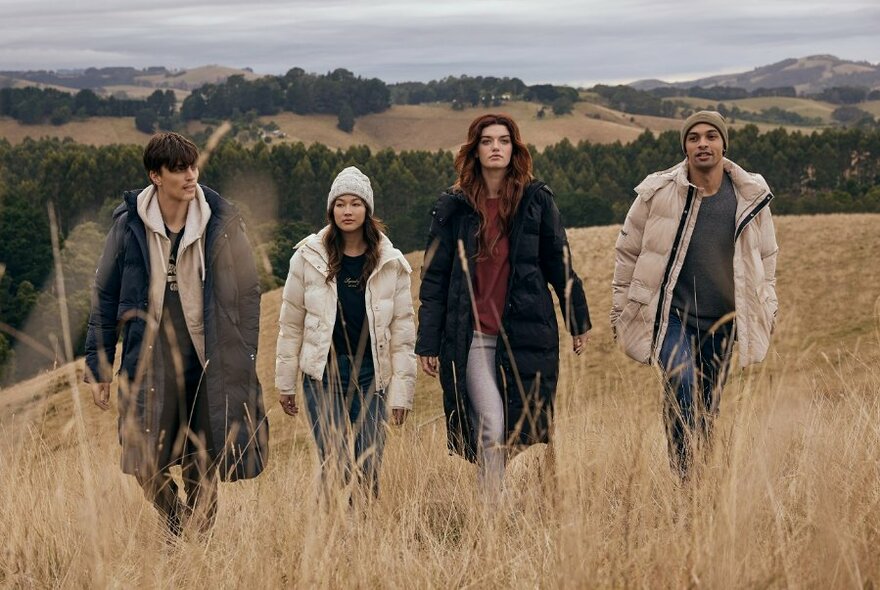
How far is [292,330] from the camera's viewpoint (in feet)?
14.0

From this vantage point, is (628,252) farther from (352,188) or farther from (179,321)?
(179,321)

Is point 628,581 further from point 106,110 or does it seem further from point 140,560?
point 106,110

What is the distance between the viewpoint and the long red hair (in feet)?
13.3

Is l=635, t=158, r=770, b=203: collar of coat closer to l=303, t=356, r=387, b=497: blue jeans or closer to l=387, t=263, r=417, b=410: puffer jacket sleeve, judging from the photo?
l=387, t=263, r=417, b=410: puffer jacket sleeve

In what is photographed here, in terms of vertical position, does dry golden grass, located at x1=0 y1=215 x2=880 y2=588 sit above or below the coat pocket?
below

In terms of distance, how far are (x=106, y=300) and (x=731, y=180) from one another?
9.29 ft

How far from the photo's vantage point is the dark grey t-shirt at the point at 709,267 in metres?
4.37

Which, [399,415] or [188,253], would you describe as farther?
[399,415]

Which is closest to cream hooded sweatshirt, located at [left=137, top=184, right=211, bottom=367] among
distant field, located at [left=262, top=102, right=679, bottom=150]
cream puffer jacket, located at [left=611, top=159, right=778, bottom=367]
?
cream puffer jacket, located at [left=611, top=159, right=778, bottom=367]

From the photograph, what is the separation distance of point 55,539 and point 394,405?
4.95 ft

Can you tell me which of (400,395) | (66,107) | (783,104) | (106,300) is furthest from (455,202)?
(783,104)

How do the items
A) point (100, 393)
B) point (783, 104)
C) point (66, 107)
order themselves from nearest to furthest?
point (100, 393), point (66, 107), point (783, 104)

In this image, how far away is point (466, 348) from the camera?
3.98 meters

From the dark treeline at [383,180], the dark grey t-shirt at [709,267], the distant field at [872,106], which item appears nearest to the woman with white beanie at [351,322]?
the dark grey t-shirt at [709,267]
